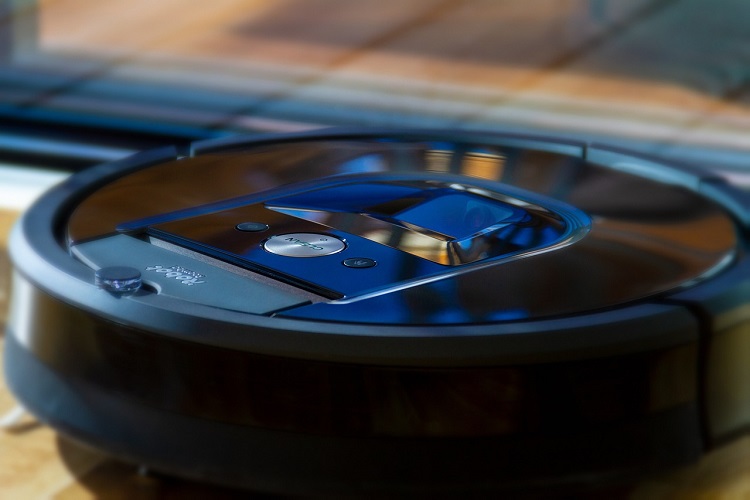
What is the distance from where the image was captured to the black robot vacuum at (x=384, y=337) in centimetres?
63

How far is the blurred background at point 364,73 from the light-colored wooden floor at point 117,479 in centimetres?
60

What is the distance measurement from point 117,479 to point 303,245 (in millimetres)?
207

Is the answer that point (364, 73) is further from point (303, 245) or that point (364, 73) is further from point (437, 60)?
point (303, 245)

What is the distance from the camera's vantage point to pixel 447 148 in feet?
3.24

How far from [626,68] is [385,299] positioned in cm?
109

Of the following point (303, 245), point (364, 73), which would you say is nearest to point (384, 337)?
point (303, 245)

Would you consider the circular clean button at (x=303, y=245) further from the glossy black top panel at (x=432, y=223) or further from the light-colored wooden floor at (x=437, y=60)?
the light-colored wooden floor at (x=437, y=60)

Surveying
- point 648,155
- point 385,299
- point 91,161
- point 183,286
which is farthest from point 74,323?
point 91,161

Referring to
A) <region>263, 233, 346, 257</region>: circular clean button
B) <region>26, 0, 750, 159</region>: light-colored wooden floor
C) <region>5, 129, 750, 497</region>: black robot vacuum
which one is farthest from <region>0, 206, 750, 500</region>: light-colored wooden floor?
<region>26, 0, 750, 159</region>: light-colored wooden floor

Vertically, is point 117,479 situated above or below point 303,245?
below

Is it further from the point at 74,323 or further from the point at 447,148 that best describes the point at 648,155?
the point at 74,323

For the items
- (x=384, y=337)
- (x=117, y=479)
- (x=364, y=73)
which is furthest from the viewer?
(x=364, y=73)

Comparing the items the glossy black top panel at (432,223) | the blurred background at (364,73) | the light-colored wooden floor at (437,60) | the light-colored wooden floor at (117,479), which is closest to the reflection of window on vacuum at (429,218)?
the glossy black top panel at (432,223)

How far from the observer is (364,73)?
1.71 meters
